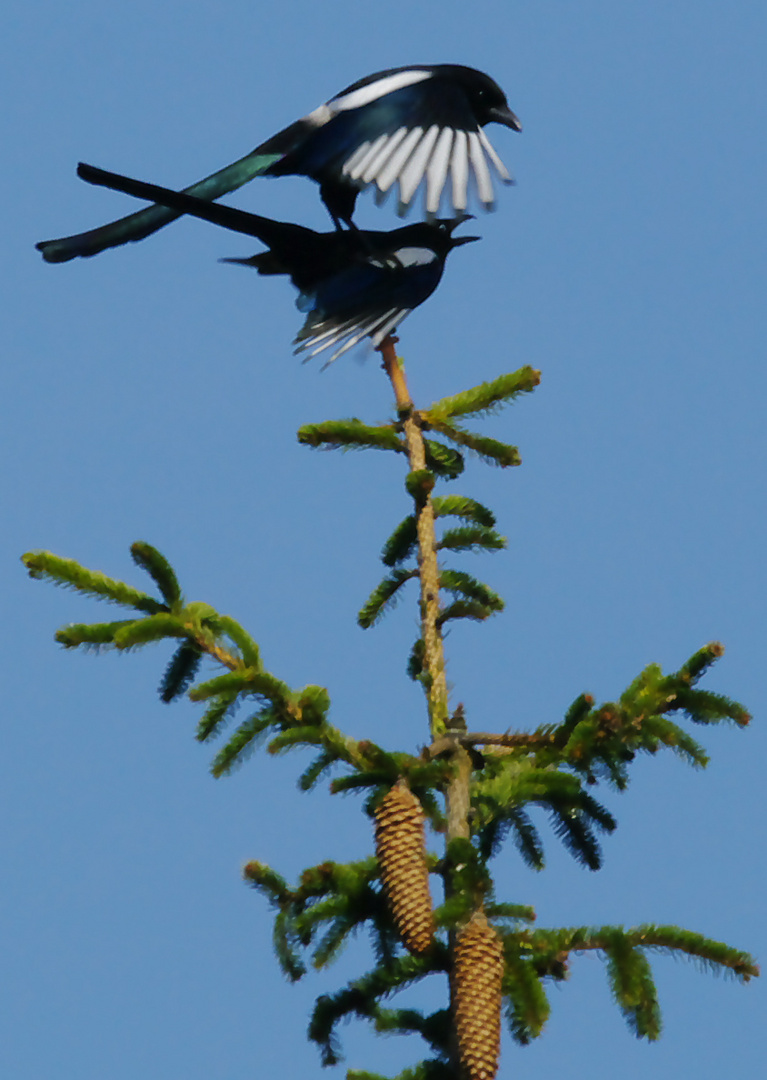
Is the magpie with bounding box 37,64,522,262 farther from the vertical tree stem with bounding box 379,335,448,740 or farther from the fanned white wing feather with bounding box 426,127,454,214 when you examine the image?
the vertical tree stem with bounding box 379,335,448,740

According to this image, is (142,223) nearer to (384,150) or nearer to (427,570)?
(384,150)

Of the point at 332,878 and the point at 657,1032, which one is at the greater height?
the point at 332,878

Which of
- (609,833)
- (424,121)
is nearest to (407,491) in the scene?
(609,833)

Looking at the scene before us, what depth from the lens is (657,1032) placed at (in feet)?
8.49

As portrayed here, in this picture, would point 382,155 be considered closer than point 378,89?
Yes

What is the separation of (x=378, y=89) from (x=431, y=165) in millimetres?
542

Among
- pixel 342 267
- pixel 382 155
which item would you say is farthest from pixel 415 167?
pixel 342 267

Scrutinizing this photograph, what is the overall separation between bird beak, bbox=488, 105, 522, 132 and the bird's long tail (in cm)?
68

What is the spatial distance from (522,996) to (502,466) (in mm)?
1526

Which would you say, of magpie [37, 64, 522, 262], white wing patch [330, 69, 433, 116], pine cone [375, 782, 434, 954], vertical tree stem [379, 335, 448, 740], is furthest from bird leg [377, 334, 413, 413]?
pine cone [375, 782, 434, 954]

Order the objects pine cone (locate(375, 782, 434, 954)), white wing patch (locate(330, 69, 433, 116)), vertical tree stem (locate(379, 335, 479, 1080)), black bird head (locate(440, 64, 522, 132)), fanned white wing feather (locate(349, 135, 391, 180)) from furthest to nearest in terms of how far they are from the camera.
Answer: black bird head (locate(440, 64, 522, 132)) → white wing patch (locate(330, 69, 433, 116)) → fanned white wing feather (locate(349, 135, 391, 180)) → vertical tree stem (locate(379, 335, 479, 1080)) → pine cone (locate(375, 782, 434, 954))

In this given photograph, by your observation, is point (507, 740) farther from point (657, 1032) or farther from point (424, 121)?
point (424, 121)

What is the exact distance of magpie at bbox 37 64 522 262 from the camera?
3594 millimetres

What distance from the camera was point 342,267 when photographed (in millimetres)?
4219
